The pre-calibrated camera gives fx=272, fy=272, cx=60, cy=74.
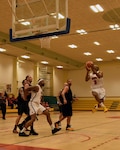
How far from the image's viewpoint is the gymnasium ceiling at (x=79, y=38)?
1509 cm

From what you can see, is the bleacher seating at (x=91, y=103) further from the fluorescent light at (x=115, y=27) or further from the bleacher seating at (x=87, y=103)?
the fluorescent light at (x=115, y=27)

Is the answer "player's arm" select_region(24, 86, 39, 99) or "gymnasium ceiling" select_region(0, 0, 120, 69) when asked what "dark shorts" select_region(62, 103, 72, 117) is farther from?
"gymnasium ceiling" select_region(0, 0, 120, 69)

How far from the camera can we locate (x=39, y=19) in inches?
325

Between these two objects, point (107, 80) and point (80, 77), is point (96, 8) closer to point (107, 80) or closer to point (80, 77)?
point (107, 80)

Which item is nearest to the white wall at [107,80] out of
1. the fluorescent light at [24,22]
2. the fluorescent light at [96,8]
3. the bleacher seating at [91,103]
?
the bleacher seating at [91,103]

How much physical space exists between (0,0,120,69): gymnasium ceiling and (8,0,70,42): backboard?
5.76 m

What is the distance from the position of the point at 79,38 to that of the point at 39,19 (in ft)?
43.3

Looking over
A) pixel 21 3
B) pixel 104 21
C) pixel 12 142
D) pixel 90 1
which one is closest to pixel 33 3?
pixel 21 3

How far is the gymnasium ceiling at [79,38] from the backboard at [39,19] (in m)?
5.76

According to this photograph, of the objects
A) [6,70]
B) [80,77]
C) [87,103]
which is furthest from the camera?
[80,77]

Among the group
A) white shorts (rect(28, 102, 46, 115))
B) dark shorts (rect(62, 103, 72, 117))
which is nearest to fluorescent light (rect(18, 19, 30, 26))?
white shorts (rect(28, 102, 46, 115))

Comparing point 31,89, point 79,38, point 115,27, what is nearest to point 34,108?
point 31,89

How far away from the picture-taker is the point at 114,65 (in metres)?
32.8

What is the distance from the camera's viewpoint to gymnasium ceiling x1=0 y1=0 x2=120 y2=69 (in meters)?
15.1
